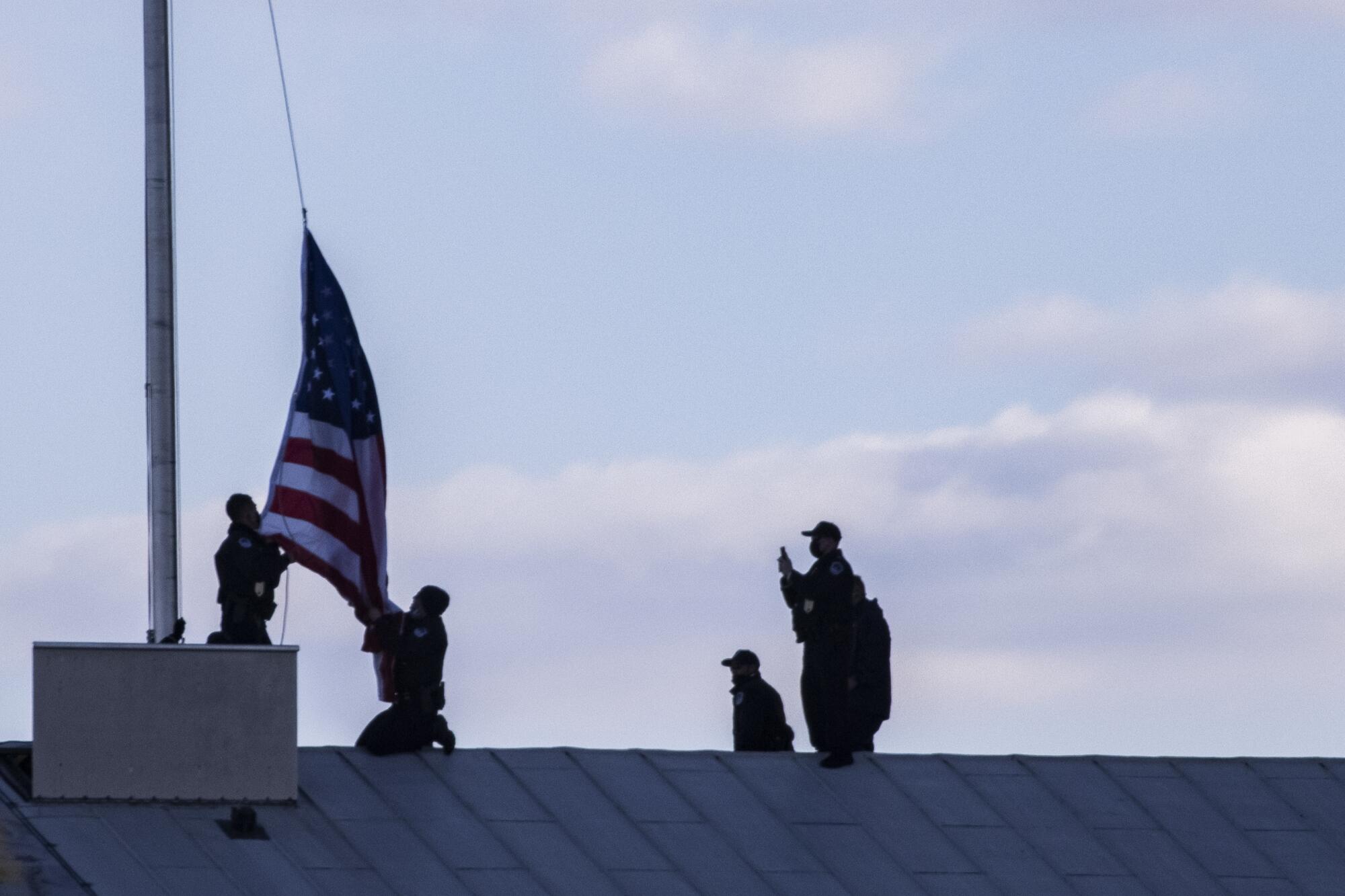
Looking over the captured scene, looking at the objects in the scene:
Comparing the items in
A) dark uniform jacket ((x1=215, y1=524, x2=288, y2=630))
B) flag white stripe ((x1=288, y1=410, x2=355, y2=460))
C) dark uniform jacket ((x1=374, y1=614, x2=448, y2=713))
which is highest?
flag white stripe ((x1=288, y1=410, x2=355, y2=460))

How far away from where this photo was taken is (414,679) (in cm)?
2464

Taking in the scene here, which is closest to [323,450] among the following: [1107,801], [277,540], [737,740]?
[277,540]

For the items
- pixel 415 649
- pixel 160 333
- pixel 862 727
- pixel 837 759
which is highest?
pixel 160 333

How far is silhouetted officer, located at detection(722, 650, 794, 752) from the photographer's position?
87.1 ft

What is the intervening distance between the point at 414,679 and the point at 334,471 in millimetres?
1930

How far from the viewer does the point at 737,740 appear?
88.1ft

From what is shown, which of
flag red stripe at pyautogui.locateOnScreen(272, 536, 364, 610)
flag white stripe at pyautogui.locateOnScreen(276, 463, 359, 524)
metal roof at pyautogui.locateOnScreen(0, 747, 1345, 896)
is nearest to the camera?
metal roof at pyautogui.locateOnScreen(0, 747, 1345, 896)

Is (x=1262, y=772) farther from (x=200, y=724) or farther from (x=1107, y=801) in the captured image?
(x=200, y=724)

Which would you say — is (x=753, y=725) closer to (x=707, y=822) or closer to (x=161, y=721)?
(x=707, y=822)

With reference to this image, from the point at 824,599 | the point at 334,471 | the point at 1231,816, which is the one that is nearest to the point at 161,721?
the point at 334,471

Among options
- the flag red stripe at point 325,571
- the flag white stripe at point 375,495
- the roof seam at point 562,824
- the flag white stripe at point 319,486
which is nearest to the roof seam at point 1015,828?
the roof seam at point 562,824

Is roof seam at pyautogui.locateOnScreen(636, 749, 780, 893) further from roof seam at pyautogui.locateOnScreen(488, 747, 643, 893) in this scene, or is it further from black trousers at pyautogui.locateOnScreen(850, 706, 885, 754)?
black trousers at pyautogui.locateOnScreen(850, 706, 885, 754)

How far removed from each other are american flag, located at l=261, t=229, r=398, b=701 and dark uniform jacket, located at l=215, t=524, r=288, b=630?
0.35 metres

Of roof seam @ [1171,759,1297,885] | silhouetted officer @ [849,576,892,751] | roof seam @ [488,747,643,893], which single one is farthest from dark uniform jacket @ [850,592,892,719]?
roof seam @ [1171,759,1297,885]
